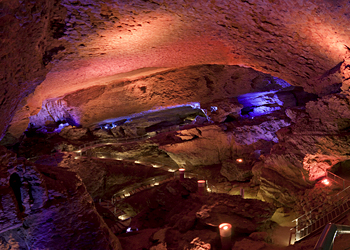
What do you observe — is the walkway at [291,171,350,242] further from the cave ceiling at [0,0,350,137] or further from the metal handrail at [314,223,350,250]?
the metal handrail at [314,223,350,250]

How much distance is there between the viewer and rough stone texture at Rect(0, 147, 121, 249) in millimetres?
3529

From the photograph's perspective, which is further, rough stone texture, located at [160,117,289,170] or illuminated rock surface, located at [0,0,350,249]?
rough stone texture, located at [160,117,289,170]

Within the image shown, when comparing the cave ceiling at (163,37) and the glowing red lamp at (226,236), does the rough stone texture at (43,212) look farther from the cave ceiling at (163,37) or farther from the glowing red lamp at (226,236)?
the glowing red lamp at (226,236)

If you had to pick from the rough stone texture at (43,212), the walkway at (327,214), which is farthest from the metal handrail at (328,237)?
the walkway at (327,214)

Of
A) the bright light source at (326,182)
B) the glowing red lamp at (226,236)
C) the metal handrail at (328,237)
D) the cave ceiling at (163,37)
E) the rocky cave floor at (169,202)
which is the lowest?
the rocky cave floor at (169,202)

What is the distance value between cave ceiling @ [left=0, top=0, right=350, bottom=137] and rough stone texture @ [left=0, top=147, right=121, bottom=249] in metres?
1.00

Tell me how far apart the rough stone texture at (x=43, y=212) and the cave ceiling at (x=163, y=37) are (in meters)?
1.00

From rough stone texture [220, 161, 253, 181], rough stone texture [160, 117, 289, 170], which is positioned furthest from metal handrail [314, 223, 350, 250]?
rough stone texture [160, 117, 289, 170]

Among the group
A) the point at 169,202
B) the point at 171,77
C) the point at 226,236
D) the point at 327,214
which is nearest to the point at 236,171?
the point at 169,202

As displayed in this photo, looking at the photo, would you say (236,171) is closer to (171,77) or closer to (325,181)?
(325,181)

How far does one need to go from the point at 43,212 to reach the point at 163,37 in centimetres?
444

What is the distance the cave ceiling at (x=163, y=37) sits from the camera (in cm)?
306

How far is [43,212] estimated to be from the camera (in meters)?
3.93

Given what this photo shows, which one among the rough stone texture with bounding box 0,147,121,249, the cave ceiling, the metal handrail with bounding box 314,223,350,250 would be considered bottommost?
the rough stone texture with bounding box 0,147,121,249
